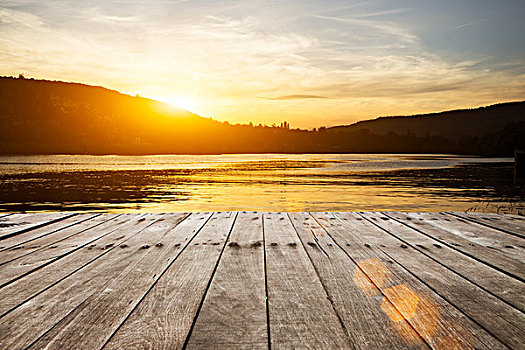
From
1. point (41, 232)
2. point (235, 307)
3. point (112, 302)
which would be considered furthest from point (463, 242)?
point (41, 232)

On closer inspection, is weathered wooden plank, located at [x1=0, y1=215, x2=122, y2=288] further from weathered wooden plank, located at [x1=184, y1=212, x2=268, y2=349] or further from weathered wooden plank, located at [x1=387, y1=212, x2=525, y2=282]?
weathered wooden plank, located at [x1=387, y1=212, x2=525, y2=282]

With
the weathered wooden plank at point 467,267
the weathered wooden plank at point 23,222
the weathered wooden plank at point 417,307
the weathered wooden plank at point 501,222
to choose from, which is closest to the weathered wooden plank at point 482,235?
the weathered wooden plank at point 501,222

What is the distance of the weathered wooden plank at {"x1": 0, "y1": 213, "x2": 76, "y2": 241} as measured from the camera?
3.89 m

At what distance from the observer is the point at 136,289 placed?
2.28m

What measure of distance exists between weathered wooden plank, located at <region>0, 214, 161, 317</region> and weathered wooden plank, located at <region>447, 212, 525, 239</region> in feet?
12.0

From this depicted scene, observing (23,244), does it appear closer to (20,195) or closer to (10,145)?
(20,195)

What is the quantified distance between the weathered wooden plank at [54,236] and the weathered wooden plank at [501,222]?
4244 millimetres

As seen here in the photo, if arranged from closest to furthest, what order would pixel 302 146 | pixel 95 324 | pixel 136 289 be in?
pixel 95 324 → pixel 136 289 → pixel 302 146

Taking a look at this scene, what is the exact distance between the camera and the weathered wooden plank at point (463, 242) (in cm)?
270

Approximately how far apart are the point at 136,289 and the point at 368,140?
162020 mm

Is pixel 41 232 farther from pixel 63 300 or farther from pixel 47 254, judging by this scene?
pixel 63 300

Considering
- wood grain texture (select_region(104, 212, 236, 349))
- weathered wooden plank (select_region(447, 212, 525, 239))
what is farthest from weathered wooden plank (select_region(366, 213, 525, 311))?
wood grain texture (select_region(104, 212, 236, 349))

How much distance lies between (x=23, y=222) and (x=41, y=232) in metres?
0.68

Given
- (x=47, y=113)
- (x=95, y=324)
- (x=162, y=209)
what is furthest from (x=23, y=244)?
(x=47, y=113)
